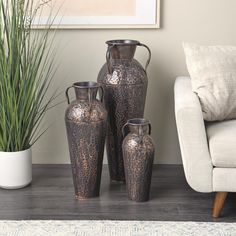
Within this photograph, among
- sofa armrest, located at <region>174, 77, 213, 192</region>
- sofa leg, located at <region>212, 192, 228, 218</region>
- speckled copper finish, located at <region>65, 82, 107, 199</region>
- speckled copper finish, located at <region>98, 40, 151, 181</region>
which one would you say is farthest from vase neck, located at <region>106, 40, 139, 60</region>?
sofa leg, located at <region>212, 192, 228, 218</region>

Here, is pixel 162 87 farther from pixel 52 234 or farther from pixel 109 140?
pixel 52 234

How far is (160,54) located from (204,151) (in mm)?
956

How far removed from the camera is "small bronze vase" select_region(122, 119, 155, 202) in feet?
9.73

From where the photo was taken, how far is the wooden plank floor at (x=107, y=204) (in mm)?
2871

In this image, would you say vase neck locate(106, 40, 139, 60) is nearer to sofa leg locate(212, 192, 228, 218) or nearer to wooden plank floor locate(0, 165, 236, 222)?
wooden plank floor locate(0, 165, 236, 222)

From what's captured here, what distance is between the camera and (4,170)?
126 inches

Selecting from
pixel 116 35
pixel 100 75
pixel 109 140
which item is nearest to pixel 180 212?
pixel 109 140

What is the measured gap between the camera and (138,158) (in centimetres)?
296

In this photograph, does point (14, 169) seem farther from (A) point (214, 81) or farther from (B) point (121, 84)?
(A) point (214, 81)

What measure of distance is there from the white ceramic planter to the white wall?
434mm

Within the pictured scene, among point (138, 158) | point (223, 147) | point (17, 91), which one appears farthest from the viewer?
point (17, 91)

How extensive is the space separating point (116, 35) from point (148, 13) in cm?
24

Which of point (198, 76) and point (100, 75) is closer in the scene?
point (198, 76)

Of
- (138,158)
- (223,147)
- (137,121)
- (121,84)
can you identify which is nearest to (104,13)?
(121,84)
